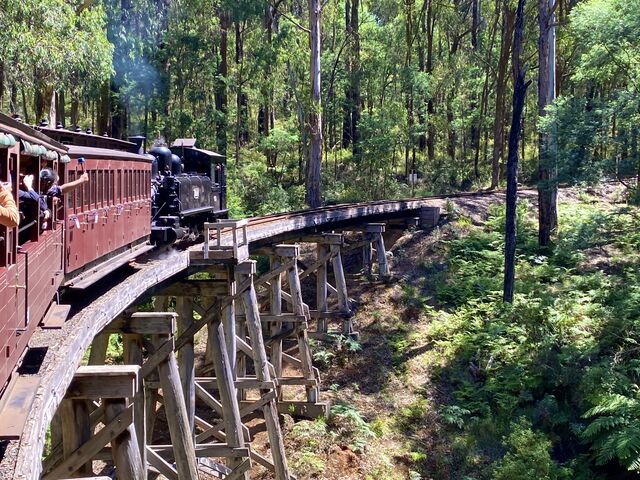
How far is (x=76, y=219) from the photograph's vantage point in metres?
7.33

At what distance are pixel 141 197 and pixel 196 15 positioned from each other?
22425 mm

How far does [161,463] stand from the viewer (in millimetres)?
7898

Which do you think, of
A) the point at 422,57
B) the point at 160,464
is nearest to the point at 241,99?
the point at 422,57

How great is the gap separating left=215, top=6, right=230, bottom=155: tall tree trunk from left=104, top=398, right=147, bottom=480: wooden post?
2626 cm

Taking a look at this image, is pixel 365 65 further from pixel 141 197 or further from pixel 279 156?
pixel 141 197

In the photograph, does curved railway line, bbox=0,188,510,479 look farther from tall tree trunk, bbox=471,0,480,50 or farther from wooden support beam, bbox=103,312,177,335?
tall tree trunk, bbox=471,0,480,50

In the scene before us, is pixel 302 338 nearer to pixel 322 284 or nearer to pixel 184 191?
pixel 322 284

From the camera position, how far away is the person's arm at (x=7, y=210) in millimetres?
3824

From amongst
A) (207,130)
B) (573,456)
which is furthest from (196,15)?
(573,456)

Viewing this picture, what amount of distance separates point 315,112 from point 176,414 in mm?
15739

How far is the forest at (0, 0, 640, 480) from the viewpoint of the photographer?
44.4ft

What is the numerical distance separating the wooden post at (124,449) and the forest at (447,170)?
686cm

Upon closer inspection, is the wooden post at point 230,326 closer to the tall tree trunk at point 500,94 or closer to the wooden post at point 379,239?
the wooden post at point 379,239

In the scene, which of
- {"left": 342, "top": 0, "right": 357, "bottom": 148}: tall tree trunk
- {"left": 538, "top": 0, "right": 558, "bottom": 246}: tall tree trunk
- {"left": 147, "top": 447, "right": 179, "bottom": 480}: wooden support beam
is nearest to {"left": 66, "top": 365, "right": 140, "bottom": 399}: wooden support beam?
{"left": 147, "top": 447, "right": 179, "bottom": 480}: wooden support beam
